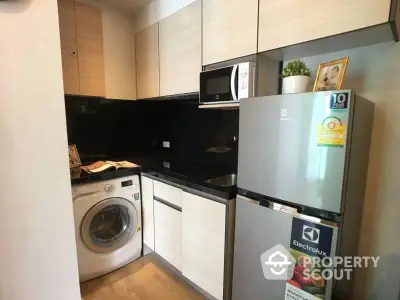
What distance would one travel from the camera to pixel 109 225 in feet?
6.78

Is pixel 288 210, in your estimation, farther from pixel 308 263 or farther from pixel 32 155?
pixel 32 155

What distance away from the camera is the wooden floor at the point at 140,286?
5.67 ft

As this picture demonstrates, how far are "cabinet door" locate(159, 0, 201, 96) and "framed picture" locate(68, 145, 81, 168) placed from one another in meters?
0.99

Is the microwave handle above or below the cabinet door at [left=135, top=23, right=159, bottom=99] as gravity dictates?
below

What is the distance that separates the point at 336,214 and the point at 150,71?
200cm

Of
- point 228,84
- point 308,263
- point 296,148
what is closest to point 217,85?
point 228,84

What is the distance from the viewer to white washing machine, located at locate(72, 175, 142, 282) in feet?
5.81

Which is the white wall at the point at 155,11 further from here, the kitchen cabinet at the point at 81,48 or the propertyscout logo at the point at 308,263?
the propertyscout logo at the point at 308,263

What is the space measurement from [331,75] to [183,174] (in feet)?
3.83

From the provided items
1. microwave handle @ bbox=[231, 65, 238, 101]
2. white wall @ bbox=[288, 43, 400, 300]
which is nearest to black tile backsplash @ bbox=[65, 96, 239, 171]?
microwave handle @ bbox=[231, 65, 238, 101]

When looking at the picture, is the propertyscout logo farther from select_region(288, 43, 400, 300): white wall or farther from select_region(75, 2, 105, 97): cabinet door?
select_region(75, 2, 105, 97): cabinet door

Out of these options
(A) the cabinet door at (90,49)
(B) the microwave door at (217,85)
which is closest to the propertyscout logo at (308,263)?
(B) the microwave door at (217,85)

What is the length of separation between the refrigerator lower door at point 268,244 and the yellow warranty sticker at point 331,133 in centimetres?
37

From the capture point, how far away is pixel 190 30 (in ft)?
5.84
